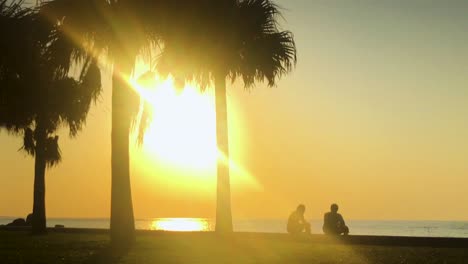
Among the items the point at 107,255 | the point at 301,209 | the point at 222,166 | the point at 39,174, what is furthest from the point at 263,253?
the point at 39,174

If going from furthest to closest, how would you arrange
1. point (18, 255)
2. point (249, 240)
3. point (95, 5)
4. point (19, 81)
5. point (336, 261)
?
1. point (249, 240)
2. point (95, 5)
3. point (19, 81)
4. point (18, 255)
5. point (336, 261)

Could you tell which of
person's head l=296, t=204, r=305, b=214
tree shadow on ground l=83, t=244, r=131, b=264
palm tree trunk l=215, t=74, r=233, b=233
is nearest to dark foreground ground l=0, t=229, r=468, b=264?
tree shadow on ground l=83, t=244, r=131, b=264

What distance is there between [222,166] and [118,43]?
8469 millimetres

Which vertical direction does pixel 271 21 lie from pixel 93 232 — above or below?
above

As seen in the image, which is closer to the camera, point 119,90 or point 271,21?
point 119,90

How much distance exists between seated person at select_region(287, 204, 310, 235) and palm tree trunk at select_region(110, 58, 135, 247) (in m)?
6.79

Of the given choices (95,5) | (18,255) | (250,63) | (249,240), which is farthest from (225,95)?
(18,255)

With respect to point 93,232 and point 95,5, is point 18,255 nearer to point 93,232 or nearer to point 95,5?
point 95,5

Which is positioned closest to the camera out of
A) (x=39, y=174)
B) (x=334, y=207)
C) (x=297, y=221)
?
(x=334, y=207)

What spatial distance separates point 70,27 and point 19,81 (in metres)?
3.21

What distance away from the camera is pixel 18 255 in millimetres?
17578

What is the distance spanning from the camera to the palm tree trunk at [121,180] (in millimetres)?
22062

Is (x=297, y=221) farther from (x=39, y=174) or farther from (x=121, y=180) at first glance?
(x=39, y=174)

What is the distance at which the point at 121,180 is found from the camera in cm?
2208
